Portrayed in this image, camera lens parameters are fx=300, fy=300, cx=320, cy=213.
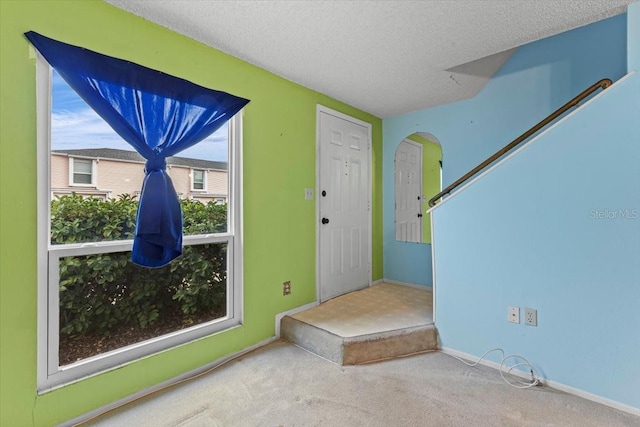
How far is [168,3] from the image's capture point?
1.74m

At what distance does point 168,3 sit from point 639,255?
10.2ft

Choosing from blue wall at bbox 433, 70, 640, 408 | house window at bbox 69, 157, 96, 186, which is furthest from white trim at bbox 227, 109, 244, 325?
blue wall at bbox 433, 70, 640, 408

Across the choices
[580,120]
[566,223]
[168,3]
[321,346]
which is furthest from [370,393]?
[168,3]

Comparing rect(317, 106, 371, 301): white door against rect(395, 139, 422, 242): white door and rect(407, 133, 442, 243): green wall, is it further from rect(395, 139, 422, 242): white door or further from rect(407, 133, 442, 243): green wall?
rect(407, 133, 442, 243): green wall

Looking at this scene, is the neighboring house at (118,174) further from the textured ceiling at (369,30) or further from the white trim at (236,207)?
the textured ceiling at (369,30)

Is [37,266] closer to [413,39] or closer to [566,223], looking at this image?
[413,39]

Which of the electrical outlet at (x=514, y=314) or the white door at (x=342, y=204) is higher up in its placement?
the white door at (x=342, y=204)

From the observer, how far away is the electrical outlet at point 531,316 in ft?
6.77

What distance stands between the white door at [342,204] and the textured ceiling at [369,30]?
2.28 feet

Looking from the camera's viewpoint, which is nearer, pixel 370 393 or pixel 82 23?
pixel 82 23

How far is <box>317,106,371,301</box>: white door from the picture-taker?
3180 millimetres

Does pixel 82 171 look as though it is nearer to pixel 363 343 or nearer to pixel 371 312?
pixel 363 343

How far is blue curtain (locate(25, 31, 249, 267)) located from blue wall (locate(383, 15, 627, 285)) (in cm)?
253

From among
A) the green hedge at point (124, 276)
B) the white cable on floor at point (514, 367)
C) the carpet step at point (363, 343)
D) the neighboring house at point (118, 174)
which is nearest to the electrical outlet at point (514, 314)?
the white cable on floor at point (514, 367)
